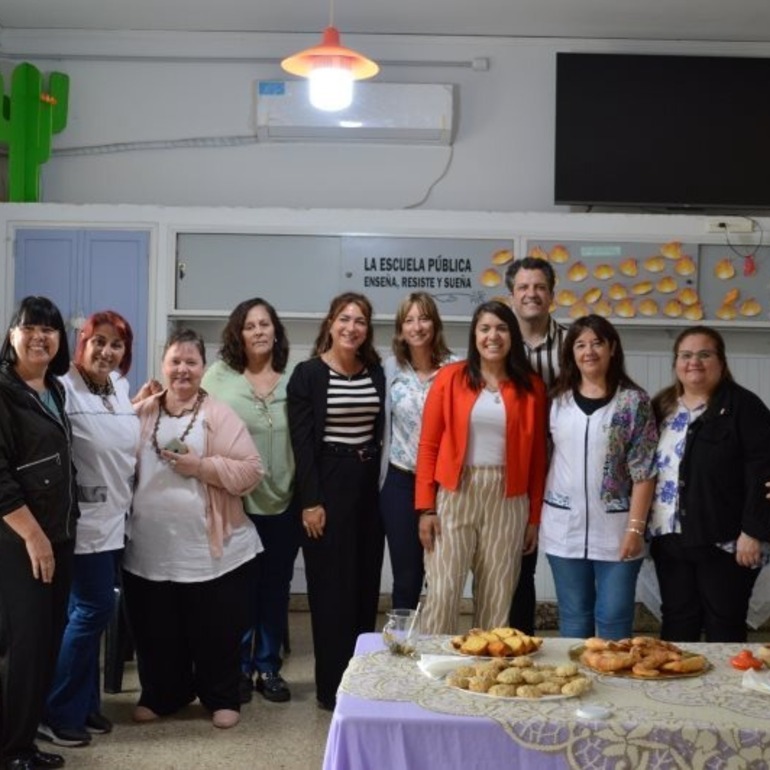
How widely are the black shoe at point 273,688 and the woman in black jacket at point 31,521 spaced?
96 centimetres

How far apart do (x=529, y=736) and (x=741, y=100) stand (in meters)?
4.26

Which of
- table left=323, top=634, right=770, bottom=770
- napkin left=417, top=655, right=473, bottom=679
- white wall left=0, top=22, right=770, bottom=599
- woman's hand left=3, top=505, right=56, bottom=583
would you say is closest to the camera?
table left=323, top=634, right=770, bottom=770

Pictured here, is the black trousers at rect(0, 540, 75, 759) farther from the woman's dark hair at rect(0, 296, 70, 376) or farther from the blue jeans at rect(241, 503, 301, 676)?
the blue jeans at rect(241, 503, 301, 676)

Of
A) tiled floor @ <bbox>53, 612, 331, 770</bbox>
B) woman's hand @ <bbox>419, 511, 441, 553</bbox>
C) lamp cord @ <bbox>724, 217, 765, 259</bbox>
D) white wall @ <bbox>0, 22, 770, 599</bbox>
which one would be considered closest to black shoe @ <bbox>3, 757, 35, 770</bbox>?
tiled floor @ <bbox>53, 612, 331, 770</bbox>

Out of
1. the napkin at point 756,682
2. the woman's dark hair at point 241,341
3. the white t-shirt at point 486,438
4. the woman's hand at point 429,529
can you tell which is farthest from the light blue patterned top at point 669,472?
the woman's dark hair at point 241,341

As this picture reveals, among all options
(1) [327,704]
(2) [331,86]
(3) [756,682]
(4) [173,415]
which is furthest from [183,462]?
(3) [756,682]

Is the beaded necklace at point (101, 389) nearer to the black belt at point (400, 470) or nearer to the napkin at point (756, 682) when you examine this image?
the black belt at point (400, 470)

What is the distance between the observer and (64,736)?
10.8 feet

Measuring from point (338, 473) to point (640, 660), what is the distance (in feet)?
4.99

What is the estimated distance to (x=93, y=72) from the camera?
5.54 meters

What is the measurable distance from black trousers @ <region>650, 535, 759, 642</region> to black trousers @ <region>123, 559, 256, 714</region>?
1.38 metres

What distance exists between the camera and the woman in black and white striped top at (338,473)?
11.8 ft

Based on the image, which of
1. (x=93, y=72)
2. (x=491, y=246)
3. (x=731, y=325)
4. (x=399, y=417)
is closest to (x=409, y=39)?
(x=491, y=246)

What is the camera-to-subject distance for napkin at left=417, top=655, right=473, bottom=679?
223cm
